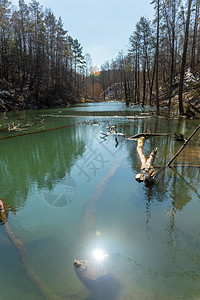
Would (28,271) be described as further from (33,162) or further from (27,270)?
(33,162)

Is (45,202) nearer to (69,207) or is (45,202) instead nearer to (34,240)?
(69,207)

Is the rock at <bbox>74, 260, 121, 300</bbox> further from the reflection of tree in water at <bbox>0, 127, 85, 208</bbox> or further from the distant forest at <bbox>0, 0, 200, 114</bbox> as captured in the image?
the distant forest at <bbox>0, 0, 200, 114</bbox>

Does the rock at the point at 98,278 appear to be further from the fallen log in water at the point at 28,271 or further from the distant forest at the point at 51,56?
the distant forest at the point at 51,56

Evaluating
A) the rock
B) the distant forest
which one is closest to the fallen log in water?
the rock

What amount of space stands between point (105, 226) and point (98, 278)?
91 centimetres

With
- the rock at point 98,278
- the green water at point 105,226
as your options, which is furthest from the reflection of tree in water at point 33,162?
the rock at point 98,278

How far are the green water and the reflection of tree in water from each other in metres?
0.03

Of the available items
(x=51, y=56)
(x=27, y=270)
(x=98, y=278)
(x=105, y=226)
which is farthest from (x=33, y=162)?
(x=51, y=56)

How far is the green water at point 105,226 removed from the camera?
1.91 meters

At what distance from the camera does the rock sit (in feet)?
5.87

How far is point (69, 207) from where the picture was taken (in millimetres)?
3346

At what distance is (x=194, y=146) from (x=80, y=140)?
5.06 meters

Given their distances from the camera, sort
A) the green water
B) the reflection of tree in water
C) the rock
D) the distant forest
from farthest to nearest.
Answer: the distant forest < the reflection of tree in water < the green water < the rock

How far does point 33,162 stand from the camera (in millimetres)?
5867
